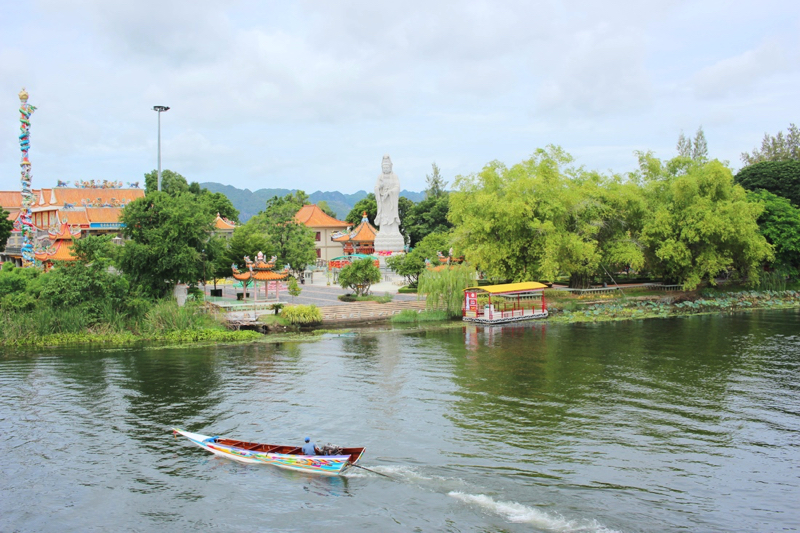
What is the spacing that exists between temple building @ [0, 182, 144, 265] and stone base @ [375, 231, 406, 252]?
21.0m

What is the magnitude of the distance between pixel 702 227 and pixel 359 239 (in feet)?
106

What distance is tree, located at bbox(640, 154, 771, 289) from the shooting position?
38.3 m

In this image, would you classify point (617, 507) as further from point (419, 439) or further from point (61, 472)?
point (61, 472)

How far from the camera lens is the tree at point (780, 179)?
46.9m

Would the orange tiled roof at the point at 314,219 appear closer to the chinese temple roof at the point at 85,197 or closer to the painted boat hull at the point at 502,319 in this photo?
the chinese temple roof at the point at 85,197

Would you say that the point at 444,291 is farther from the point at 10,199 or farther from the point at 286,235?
the point at 10,199

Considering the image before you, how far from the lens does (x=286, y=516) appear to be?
12.1 m

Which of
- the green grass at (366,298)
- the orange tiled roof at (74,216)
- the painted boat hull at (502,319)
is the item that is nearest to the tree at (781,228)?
the painted boat hull at (502,319)

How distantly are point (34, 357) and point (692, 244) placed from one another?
3725 cm

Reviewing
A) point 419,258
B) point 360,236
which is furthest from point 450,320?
point 360,236

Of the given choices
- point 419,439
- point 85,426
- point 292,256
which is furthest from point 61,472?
point 292,256

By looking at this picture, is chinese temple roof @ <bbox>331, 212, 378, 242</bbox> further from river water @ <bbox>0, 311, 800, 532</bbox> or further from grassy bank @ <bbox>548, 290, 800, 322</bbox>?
river water @ <bbox>0, 311, 800, 532</bbox>

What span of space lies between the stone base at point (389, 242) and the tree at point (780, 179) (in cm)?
2937

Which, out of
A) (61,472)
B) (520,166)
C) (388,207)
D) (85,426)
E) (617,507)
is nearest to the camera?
(617,507)
